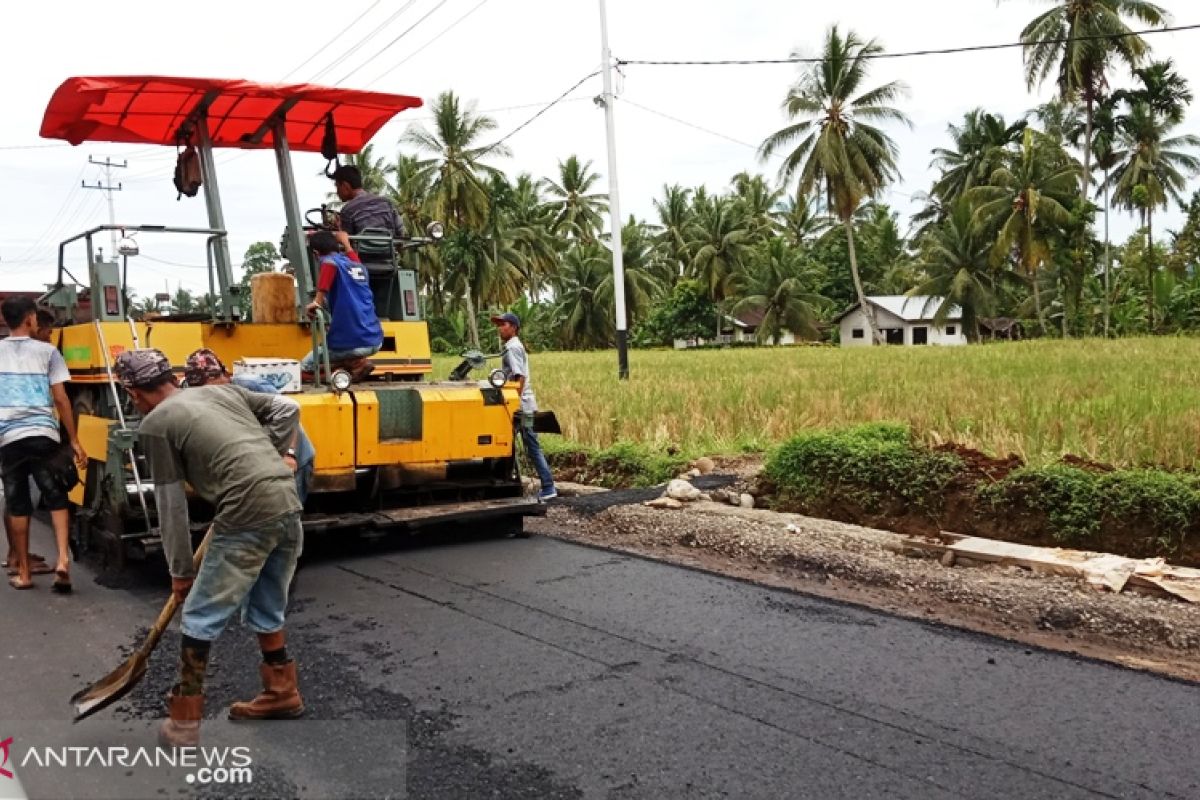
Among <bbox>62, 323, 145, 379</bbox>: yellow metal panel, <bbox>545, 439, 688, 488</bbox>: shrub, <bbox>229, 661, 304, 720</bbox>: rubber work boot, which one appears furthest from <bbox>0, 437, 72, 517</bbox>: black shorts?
<bbox>545, 439, 688, 488</bbox>: shrub

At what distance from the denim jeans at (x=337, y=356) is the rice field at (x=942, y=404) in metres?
4.63

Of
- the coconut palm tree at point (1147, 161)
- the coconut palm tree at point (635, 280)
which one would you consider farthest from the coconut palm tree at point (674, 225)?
the coconut palm tree at point (1147, 161)

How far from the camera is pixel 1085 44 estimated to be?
36062 mm

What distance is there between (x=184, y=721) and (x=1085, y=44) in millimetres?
39693

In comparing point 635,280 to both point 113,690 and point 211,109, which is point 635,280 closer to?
point 211,109

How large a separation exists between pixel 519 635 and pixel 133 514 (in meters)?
2.69

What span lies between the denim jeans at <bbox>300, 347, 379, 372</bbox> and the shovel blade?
333cm

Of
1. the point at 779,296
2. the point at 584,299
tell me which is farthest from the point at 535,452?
the point at 584,299

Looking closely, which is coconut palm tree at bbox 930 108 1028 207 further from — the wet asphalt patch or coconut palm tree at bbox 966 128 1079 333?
the wet asphalt patch

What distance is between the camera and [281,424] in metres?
4.36

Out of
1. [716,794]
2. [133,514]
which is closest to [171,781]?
[716,794]

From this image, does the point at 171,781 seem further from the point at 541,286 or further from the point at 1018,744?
the point at 541,286

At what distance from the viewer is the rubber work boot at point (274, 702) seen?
4105 millimetres

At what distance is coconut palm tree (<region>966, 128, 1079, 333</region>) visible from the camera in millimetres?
37750
